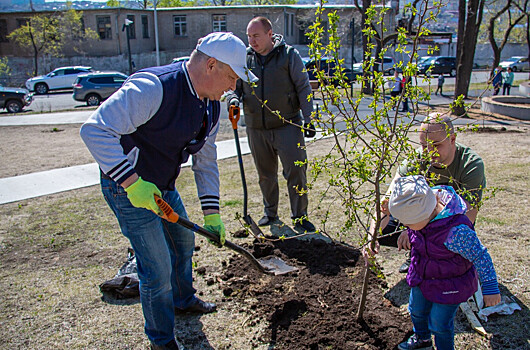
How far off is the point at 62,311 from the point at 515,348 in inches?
118

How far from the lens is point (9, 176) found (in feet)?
22.5

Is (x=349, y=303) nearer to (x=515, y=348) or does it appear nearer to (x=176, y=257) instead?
(x=515, y=348)

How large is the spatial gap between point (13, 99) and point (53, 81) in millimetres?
10981

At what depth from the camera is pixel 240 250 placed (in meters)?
3.13

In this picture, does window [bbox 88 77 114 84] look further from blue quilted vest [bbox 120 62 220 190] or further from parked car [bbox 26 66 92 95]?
blue quilted vest [bbox 120 62 220 190]

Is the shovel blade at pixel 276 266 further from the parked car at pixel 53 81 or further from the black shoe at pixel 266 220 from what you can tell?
the parked car at pixel 53 81

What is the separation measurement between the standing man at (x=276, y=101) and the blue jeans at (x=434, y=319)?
1741mm

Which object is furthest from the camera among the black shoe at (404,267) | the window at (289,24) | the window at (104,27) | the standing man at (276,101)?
the window at (289,24)

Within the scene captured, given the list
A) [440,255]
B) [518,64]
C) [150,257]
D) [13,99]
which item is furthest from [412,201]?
[518,64]

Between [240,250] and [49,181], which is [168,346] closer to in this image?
[240,250]

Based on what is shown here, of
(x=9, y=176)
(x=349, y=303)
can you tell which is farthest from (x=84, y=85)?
(x=349, y=303)

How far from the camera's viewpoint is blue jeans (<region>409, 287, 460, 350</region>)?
2.46 metres

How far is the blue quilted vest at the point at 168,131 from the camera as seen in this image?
7.68ft

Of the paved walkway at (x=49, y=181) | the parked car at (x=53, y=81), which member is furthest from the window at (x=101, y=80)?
the paved walkway at (x=49, y=181)
